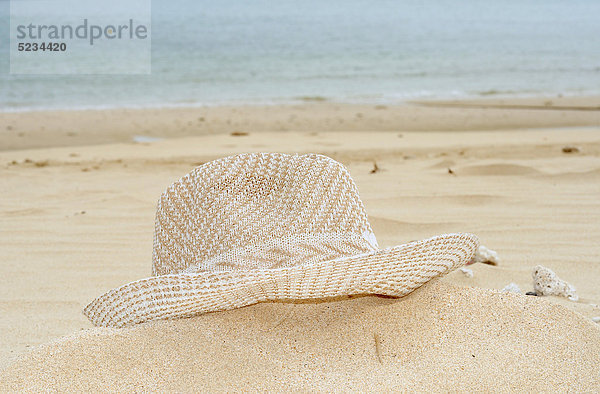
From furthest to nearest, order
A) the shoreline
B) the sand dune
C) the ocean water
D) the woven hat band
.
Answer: the ocean water → the shoreline → the woven hat band → the sand dune

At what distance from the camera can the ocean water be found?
1353cm

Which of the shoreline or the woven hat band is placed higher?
the woven hat band

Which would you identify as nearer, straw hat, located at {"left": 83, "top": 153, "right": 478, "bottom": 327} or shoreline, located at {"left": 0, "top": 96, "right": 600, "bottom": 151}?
straw hat, located at {"left": 83, "top": 153, "right": 478, "bottom": 327}

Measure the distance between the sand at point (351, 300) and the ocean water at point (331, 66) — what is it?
5.44 metres

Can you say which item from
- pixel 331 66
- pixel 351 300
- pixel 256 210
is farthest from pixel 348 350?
pixel 331 66

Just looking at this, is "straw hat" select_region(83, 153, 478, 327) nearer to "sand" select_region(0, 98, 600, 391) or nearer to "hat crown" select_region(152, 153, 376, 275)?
"hat crown" select_region(152, 153, 376, 275)

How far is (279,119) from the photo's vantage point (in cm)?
1029

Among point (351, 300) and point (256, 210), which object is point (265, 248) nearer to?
point (256, 210)

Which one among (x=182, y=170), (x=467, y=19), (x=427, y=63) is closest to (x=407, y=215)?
(x=182, y=170)

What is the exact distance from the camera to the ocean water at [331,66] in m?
13.5

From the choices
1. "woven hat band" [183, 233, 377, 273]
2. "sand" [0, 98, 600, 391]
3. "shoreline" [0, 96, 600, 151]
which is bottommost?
"shoreline" [0, 96, 600, 151]

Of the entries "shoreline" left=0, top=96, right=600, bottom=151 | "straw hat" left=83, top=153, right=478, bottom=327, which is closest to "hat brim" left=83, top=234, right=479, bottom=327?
"straw hat" left=83, top=153, right=478, bottom=327

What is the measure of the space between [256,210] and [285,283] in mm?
469

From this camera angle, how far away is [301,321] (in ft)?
5.87
